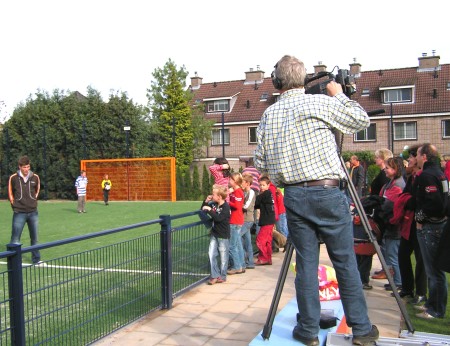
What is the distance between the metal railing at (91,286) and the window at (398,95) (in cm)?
3543

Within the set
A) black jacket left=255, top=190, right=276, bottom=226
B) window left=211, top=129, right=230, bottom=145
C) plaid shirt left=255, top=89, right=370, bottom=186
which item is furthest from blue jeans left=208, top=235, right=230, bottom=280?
window left=211, top=129, right=230, bottom=145

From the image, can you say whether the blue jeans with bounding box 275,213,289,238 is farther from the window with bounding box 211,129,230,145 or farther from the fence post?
the window with bounding box 211,129,230,145

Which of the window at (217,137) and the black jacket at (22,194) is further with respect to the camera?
the window at (217,137)

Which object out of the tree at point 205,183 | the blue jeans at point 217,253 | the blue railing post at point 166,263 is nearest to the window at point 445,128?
the tree at point 205,183

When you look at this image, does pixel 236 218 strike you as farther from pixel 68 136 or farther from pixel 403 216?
pixel 68 136

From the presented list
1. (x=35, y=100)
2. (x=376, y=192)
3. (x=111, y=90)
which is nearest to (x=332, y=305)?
Answer: (x=376, y=192)

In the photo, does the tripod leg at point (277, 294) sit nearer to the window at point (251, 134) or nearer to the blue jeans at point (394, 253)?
the blue jeans at point (394, 253)

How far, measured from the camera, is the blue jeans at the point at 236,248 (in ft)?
26.8

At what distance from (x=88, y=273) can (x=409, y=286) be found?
405 cm

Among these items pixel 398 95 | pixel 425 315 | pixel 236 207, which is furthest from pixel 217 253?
pixel 398 95

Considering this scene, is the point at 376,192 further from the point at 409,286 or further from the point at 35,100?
the point at 35,100

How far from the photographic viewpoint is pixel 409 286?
21.7 ft

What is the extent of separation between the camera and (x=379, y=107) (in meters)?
38.1

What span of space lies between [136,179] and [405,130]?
2103cm
